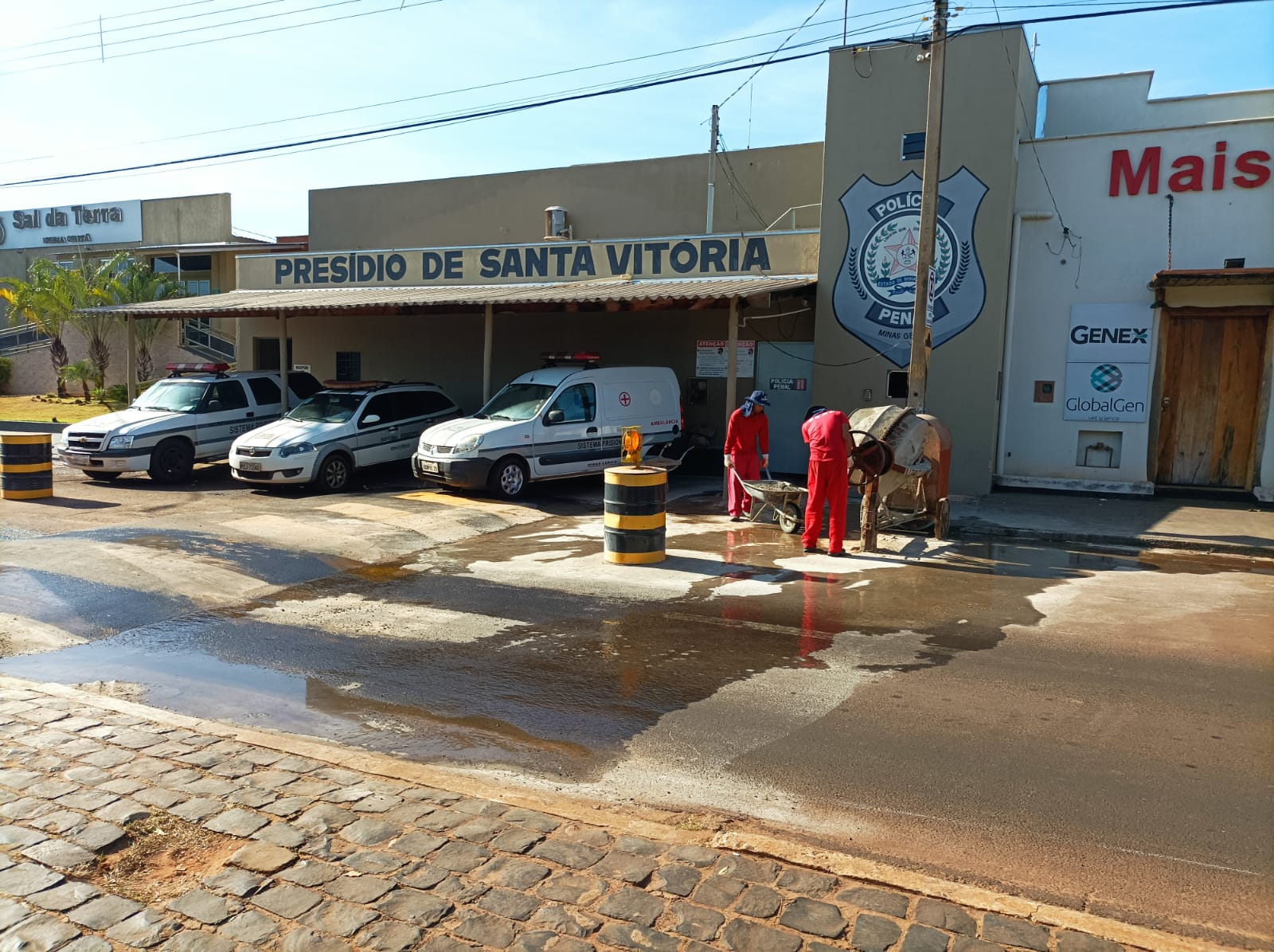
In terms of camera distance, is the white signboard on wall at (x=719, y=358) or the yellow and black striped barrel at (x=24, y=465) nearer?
the yellow and black striped barrel at (x=24, y=465)

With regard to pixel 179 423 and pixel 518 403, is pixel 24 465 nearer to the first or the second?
pixel 179 423

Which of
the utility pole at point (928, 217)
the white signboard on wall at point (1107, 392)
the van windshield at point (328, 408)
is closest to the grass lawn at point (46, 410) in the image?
the van windshield at point (328, 408)

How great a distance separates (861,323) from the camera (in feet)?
51.3

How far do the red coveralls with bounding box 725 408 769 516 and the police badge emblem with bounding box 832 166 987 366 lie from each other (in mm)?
4111

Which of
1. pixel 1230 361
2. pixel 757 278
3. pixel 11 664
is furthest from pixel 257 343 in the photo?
pixel 1230 361

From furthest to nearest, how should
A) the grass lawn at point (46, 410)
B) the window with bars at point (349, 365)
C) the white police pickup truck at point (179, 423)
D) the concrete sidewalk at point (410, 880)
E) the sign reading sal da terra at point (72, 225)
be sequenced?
the sign reading sal da terra at point (72, 225) → the grass lawn at point (46, 410) → the window with bars at point (349, 365) → the white police pickup truck at point (179, 423) → the concrete sidewalk at point (410, 880)

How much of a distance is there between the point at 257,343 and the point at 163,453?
9.03m

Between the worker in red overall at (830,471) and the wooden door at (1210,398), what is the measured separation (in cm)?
717

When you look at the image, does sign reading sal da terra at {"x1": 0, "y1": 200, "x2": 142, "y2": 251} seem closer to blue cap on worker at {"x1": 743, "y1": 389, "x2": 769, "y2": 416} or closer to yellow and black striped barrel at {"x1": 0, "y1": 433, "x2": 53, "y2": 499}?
yellow and black striped barrel at {"x1": 0, "y1": 433, "x2": 53, "y2": 499}

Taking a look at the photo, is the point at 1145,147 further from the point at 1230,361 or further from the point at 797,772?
the point at 797,772

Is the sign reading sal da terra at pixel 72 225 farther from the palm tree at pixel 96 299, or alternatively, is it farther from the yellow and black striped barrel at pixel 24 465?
the yellow and black striped barrel at pixel 24 465

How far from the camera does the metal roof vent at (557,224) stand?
2103 centimetres

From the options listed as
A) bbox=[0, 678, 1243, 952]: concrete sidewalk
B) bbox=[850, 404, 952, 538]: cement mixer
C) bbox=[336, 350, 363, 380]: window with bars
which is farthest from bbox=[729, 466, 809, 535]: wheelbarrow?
bbox=[336, 350, 363, 380]: window with bars

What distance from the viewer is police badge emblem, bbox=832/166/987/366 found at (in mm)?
14914
